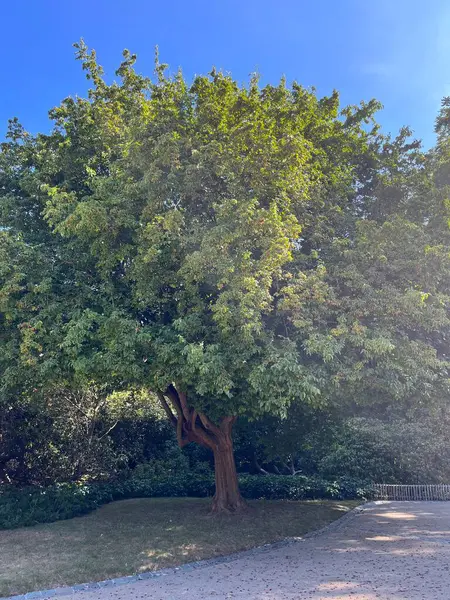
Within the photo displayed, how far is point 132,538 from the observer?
953 centimetres

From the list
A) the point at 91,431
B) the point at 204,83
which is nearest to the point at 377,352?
the point at 204,83

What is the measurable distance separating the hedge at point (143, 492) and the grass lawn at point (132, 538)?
49cm

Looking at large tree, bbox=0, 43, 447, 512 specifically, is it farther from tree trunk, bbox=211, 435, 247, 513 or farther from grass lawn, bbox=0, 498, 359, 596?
grass lawn, bbox=0, 498, 359, 596

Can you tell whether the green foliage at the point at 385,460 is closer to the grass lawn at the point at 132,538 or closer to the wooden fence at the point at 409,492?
the wooden fence at the point at 409,492

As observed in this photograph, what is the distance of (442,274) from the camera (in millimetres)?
8867

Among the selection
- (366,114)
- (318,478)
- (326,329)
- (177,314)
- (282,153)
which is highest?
(366,114)

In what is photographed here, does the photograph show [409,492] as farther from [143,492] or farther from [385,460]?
[143,492]

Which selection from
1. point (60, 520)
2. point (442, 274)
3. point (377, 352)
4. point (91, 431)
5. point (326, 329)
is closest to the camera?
point (377, 352)

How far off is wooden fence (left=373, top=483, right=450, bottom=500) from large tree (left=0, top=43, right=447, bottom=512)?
33.2ft

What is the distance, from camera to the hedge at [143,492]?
1165cm

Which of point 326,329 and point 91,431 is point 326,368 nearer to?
point 326,329

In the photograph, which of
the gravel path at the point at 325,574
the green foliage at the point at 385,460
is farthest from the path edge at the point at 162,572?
the green foliage at the point at 385,460

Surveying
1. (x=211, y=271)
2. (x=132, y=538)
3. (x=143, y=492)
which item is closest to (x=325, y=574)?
(x=132, y=538)

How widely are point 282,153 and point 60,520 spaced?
9603 millimetres
